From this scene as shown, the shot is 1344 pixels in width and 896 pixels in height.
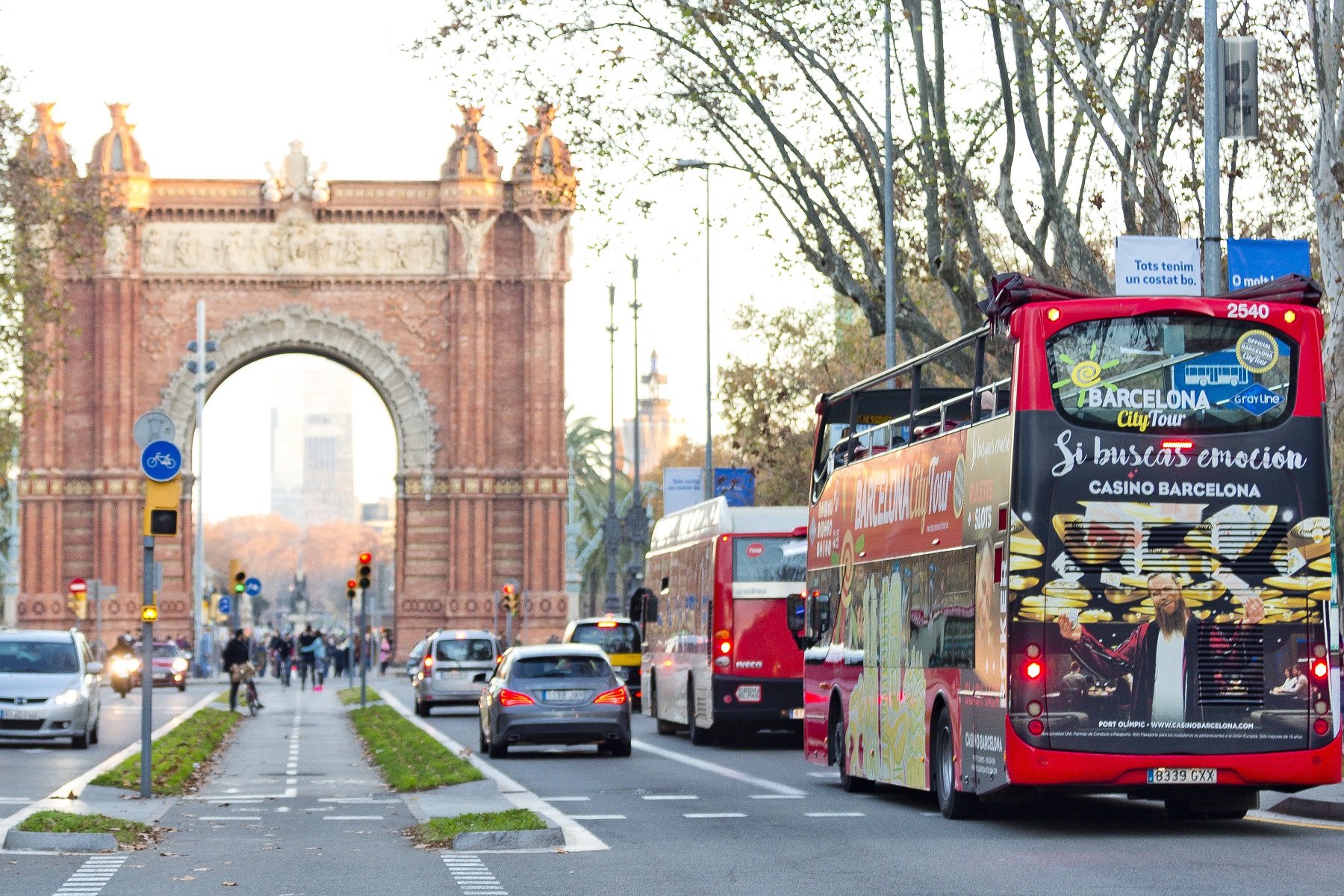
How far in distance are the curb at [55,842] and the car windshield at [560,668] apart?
11.4m

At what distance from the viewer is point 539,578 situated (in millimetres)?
64125

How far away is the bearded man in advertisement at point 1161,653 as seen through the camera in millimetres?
14195

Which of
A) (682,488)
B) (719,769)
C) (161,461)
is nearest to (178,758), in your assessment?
(719,769)

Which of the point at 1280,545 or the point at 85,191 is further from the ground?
the point at 85,191

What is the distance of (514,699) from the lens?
83.6 feet

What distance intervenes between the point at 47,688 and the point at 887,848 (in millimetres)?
15904

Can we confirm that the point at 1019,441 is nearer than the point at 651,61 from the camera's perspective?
Yes

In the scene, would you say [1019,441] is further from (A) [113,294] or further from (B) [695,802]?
(A) [113,294]

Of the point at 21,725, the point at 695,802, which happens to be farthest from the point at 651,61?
the point at 695,802

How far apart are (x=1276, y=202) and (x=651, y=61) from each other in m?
9.74

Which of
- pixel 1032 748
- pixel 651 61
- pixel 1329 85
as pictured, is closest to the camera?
pixel 1032 748

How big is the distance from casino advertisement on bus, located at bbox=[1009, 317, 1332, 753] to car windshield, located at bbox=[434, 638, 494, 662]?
25312 millimetres

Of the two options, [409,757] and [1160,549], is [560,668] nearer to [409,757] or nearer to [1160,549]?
[409,757]

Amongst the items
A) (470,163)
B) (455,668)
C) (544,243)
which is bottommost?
(455,668)
